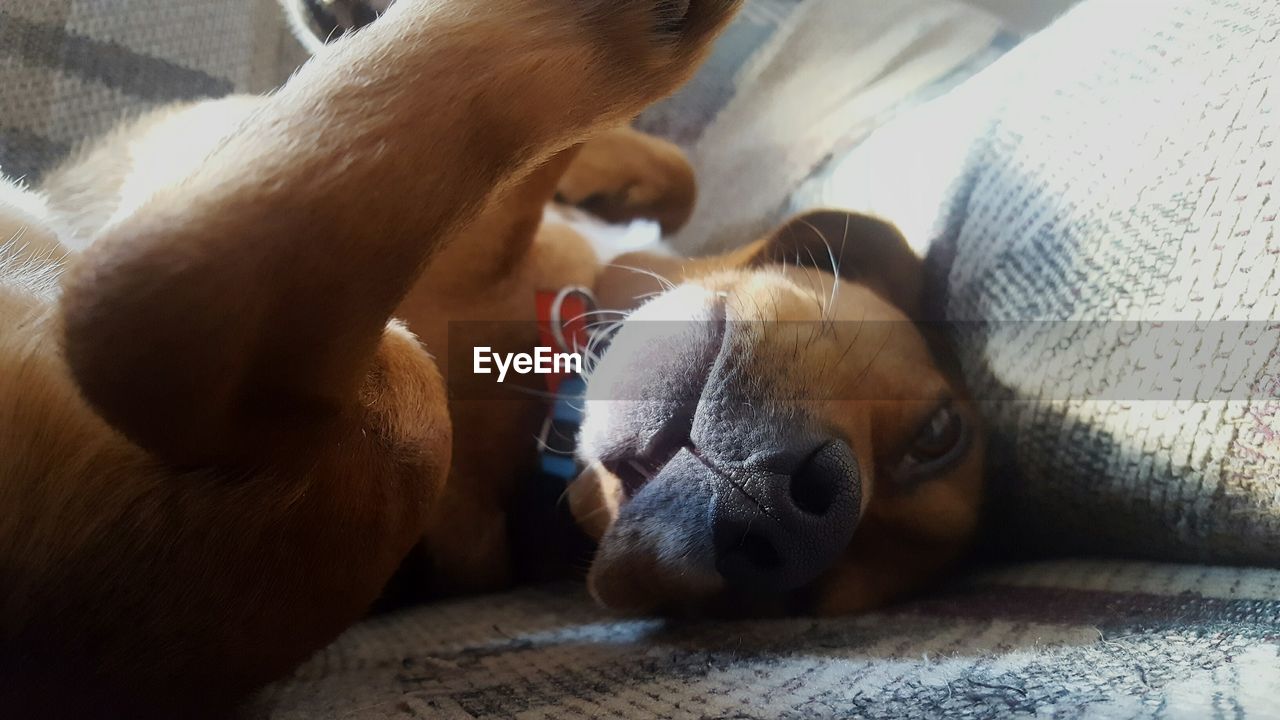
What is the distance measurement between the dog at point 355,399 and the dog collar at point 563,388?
48 millimetres

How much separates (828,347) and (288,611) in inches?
22.2

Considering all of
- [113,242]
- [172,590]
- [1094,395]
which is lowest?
[1094,395]

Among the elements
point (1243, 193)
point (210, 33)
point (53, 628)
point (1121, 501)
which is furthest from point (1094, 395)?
point (210, 33)

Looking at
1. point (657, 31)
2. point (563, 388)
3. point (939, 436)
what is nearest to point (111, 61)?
point (563, 388)

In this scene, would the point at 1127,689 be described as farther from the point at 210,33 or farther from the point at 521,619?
the point at 210,33

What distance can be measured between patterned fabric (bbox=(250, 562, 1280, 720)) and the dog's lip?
0.53ft

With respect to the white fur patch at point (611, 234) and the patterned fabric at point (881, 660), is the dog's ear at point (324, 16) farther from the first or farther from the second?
the patterned fabric at point (881, 660)

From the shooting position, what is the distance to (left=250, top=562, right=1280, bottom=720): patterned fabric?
572 mm

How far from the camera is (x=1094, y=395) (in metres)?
0.84

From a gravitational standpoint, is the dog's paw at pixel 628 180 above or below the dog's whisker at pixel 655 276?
above

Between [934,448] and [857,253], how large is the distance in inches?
10.8

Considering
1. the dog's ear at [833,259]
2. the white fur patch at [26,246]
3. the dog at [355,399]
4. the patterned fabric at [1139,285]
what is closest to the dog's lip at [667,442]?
the dog at [355,399]

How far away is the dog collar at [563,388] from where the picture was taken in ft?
3.27

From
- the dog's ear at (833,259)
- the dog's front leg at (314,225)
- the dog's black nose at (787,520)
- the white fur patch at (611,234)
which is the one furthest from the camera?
the white fur patch at (611,234)
